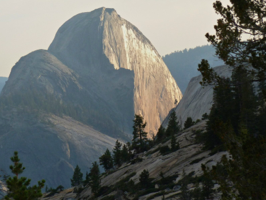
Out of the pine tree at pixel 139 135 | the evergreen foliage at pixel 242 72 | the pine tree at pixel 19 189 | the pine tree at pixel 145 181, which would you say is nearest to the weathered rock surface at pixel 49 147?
the pine tree at pixel 139 135

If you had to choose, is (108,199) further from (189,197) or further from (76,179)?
(76,179)

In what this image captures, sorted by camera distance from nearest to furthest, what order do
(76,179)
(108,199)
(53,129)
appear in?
1. (108,199)
2. (76,179)
3. (53,129)

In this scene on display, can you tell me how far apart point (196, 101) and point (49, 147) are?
105911 mm

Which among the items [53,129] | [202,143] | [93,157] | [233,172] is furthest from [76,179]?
[53,129]

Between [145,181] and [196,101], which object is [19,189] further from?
[196,101]

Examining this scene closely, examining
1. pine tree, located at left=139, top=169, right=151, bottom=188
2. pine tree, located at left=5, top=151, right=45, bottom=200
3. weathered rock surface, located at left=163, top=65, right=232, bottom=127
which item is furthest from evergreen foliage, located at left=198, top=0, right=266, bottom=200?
weathered rock surface, located at left=163, top=65, right=232, bottom=127

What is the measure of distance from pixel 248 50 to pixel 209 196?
11095mm

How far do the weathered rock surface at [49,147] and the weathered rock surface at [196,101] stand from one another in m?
77.4

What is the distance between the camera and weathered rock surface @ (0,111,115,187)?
17188 cm

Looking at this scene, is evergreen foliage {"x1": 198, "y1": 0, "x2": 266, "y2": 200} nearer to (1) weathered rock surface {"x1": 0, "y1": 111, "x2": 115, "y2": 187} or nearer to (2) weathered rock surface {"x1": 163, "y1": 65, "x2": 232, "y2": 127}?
(2) weathered rock surface {"x1": 163, "y1": 65, "x2": 232, "y2": 127}

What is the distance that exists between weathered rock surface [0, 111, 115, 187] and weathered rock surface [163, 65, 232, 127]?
7736 centimetres

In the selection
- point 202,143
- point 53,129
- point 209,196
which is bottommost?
point 209,196

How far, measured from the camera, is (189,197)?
2309 centimetres

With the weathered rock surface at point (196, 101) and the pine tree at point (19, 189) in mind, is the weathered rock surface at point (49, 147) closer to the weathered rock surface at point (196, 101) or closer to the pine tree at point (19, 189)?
the weathered rock surface at point (196, 101)
